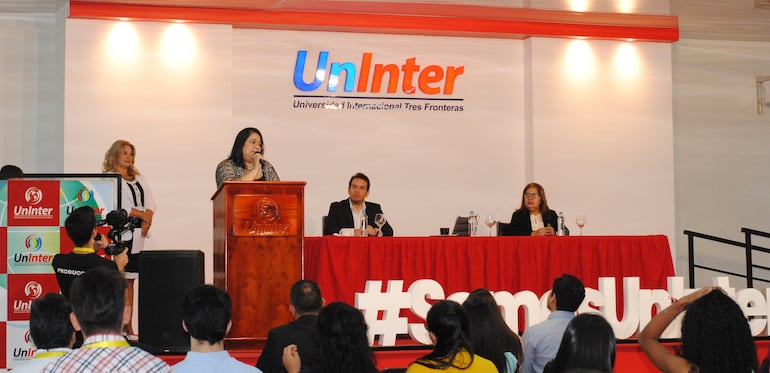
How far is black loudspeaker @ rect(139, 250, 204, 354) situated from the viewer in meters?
5.98

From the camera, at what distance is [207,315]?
3.30m

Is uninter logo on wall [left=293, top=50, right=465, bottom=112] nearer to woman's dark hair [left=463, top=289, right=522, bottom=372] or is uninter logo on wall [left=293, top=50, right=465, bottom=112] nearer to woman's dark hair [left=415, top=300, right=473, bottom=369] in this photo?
woman's dark hair [left=463, top=289, right=522, bottom=372]

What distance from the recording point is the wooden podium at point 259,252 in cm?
598

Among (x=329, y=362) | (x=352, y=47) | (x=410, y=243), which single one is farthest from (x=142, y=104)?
(x=329, y=362)

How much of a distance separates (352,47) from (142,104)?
87.7 inches

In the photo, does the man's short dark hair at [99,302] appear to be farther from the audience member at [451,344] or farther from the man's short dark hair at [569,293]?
the man's short dark hair at [569,293]

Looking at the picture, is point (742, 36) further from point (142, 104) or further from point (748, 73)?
point (142, 104)

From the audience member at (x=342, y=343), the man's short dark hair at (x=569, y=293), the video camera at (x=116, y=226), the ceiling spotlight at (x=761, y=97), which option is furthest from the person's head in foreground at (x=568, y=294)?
the ceiling spotlight at (x=761, y=97)

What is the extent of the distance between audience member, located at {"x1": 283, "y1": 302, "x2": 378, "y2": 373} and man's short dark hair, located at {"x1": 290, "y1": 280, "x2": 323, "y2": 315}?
2.72ft

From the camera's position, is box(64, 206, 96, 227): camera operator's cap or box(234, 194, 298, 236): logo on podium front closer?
box(64, 206, 96, 227): camera operator's cap

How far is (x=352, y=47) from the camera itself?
10.3 meters

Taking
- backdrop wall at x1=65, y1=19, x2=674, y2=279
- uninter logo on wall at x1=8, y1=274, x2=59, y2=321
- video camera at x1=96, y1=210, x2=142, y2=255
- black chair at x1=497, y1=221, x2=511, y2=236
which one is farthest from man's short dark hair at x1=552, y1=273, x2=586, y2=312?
backdrop wall at x1=65, y1=19, x2=674, y2=279

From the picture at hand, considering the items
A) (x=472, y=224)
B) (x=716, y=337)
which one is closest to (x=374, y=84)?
(x=472, y=224)

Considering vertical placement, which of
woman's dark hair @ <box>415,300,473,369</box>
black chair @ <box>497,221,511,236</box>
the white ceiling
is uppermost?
the white ceiling
